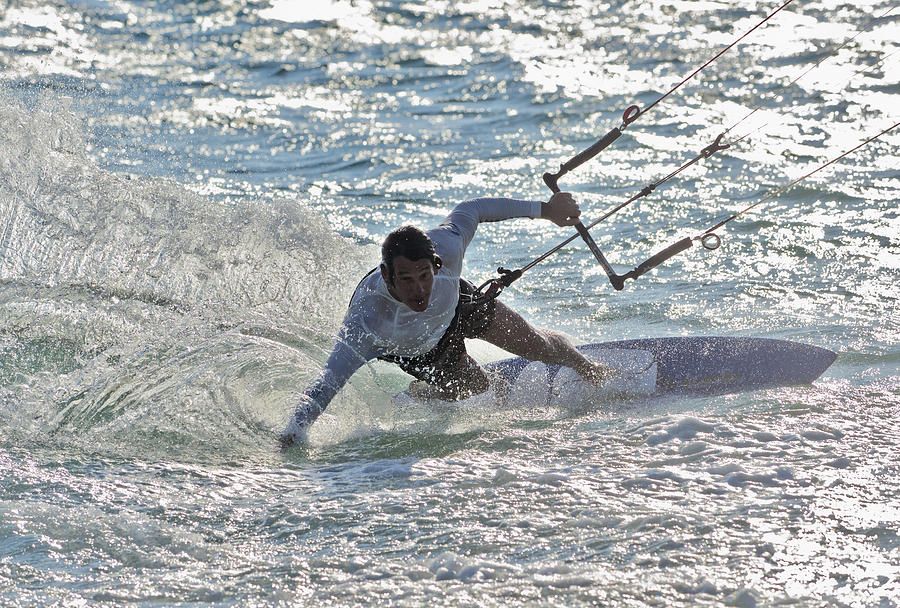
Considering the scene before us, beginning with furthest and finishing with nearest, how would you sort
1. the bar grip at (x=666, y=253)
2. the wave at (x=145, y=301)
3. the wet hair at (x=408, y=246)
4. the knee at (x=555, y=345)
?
1. the knee at (x=555, y=345)
2. the wave at (x=145, y=301)
3. the bar grip at (x=666, y=253)
4. the wet hair at (x=408, y=246)

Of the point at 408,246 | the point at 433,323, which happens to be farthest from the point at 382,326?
the point at 408,246

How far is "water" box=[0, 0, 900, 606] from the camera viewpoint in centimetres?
346

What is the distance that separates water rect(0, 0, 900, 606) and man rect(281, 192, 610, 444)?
11.0 inches

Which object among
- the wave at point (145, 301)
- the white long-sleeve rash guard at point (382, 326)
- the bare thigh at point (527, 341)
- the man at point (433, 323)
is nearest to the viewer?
the man at point (433, 323)

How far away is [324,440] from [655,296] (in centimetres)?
355

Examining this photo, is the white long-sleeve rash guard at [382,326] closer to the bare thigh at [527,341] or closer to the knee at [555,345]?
the bare thigh at [527,341]

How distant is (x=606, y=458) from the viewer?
14.6 feet

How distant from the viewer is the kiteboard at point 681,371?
5602 mm

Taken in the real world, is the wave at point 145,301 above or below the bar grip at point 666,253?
below

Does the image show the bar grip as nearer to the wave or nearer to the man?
the man

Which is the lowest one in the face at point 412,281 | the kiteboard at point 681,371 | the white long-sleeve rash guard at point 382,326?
the kiteboard at point 681,371

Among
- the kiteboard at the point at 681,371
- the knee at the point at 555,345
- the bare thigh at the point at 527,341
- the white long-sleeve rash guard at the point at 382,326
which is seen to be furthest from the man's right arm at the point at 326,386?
the knee at the point at 555,345

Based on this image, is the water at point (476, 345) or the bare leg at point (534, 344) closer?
the water at point (476, 345)

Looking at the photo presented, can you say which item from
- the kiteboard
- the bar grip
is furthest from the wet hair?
the kiteboard
